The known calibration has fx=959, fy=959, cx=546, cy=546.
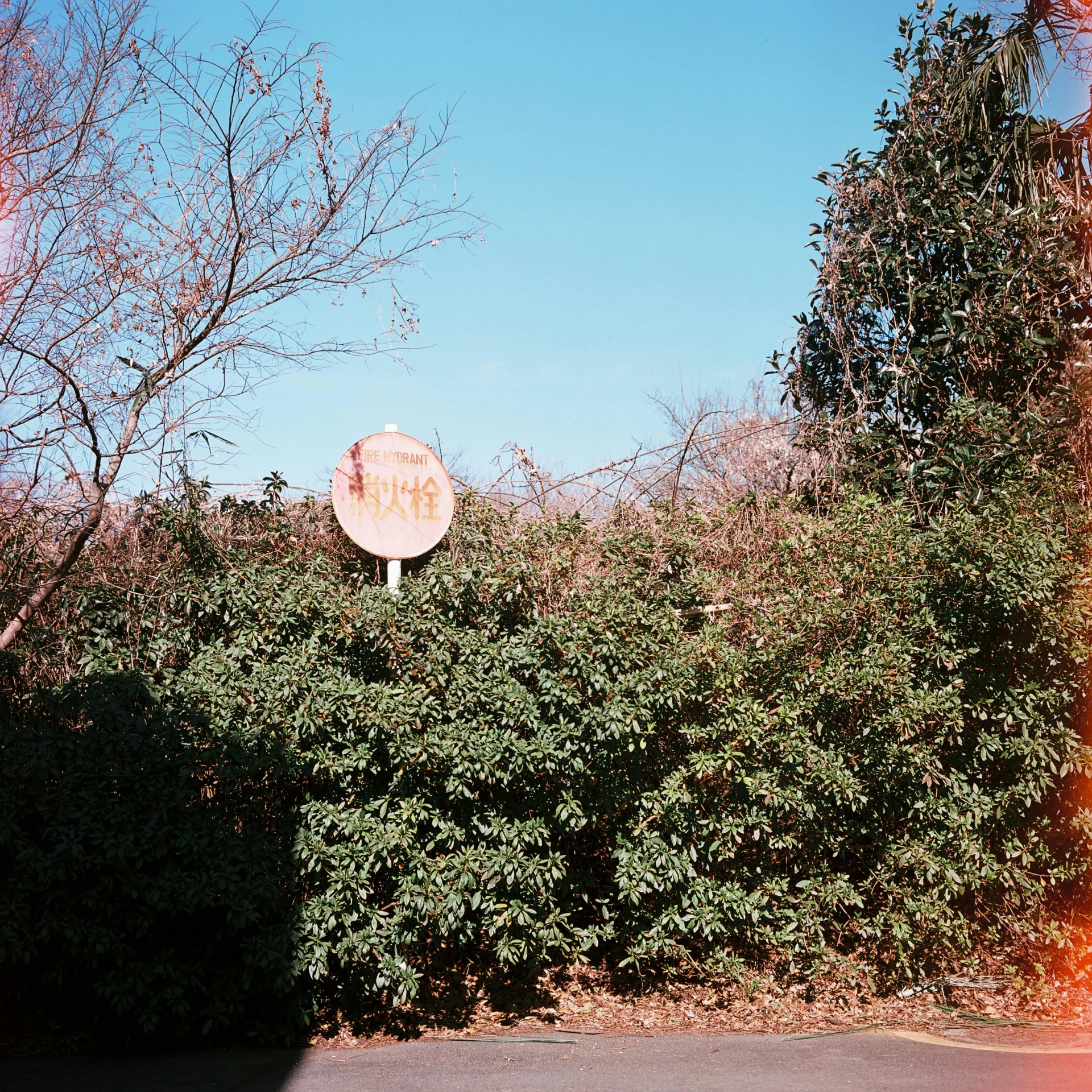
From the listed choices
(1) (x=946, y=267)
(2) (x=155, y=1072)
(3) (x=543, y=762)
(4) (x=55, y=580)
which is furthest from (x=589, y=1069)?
(1) (x=946, y=267)

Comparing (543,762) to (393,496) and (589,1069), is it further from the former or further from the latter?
(393,496)

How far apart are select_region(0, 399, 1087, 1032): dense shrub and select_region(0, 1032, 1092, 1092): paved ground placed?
341 millimetres

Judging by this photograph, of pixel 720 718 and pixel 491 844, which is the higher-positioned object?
pixel 720 718

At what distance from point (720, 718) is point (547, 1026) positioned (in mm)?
2197

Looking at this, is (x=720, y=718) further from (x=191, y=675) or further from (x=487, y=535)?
(x=191, y=675)

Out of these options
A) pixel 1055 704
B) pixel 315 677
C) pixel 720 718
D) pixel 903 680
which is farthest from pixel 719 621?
pixel 315 677

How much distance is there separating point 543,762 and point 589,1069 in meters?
1.69

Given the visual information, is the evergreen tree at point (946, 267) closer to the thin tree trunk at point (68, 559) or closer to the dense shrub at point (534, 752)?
the dense shrub at point (534, 752)

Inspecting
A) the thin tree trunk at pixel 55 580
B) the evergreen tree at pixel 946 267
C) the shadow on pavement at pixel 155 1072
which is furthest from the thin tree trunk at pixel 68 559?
the evergreen tree at pixel 946 267

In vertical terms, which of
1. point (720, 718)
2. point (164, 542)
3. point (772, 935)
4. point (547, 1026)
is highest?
point (164, 542)

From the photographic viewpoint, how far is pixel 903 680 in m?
5.91

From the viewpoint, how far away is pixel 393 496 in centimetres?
674

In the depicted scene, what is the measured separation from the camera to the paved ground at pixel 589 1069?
503 centimetres

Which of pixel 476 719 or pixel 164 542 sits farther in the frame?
pixel 164 542
